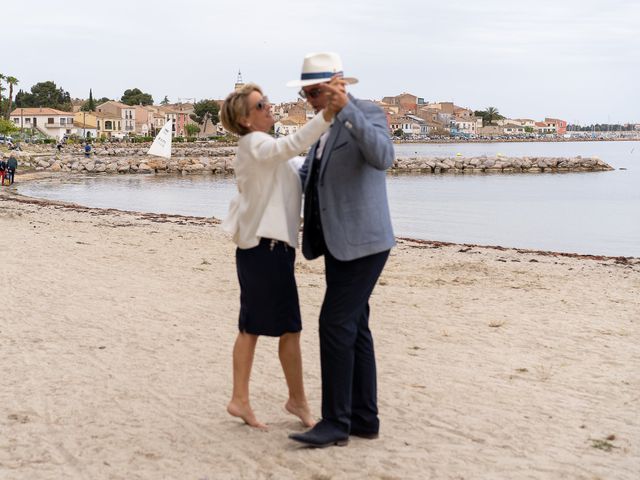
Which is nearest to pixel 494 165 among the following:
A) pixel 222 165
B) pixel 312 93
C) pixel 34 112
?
pixel 222 165

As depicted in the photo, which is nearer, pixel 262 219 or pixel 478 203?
pixel 262 219

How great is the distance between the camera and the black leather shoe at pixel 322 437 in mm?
3932

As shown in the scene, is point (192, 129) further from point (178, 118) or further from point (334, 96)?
point (334, 96)

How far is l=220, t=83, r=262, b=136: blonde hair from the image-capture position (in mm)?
3873

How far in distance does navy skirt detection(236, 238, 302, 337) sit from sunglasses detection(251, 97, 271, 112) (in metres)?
0.58

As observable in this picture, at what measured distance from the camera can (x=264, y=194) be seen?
3906mm

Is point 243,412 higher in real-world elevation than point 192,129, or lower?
lower

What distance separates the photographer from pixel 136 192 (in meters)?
37.0

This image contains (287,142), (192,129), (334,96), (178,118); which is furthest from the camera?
(178,118)

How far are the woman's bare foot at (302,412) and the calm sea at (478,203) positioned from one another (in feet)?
49.8

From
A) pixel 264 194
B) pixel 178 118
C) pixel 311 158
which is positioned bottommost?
pixel 264 194

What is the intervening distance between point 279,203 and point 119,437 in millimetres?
1365

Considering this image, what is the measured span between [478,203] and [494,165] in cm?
3150

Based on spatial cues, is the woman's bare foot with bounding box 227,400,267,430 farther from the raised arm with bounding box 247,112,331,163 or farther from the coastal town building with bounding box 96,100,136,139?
the coastal town building with bounding box 96,100,136,139
